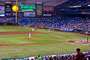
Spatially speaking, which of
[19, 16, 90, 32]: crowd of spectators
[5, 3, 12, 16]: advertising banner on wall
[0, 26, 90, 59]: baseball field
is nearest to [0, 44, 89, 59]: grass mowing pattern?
[0, 26, 90, 59]: baseball field

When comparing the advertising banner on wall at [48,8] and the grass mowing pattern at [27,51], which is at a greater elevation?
the advertising banner on wall at [48,8]

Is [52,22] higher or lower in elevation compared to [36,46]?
higher

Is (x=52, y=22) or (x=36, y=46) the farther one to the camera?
(x=52, y=22)

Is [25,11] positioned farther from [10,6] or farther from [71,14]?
[71,14]

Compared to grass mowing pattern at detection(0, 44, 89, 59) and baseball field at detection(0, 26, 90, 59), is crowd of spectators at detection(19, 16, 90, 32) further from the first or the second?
grass mowing pattern at detection(0, 44, 89, 59)

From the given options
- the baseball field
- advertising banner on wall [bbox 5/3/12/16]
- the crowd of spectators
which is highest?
advertising banner on wall [bbox 5/3/12/16]

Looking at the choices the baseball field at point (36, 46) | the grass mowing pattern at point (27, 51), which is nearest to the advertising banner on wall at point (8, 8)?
the baseball field at point (36, 46)

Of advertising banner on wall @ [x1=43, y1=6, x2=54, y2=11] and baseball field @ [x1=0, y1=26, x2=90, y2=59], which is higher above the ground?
advertising banner on wall @ [x1=43, y1=6, x2=54, y2=11]

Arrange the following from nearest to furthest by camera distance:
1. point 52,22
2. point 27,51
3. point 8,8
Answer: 1. point 27,51
2. point 52,22
3. point 8,8

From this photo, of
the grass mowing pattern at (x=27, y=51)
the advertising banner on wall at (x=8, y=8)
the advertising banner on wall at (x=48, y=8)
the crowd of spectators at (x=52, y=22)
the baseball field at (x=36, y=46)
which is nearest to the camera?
the grass mowing pattern at (x=27, y=51)

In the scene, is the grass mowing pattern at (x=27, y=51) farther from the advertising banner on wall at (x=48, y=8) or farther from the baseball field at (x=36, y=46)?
the advertising banner on wall at (x=48, y=8)

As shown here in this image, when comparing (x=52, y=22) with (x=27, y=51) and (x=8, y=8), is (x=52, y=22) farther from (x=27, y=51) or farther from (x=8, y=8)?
(x=27, y=51)

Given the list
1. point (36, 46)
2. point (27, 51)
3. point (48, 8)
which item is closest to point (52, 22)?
point (48, 8)

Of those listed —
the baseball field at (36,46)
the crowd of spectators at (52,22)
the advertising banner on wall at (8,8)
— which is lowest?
the baseball field at (36,46)
